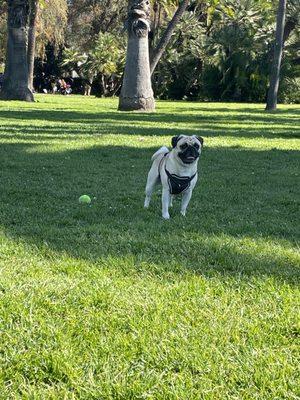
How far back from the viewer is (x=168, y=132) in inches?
558

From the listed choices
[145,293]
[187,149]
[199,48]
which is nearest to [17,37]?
[199,48]

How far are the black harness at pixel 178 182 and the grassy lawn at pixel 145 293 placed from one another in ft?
1.02

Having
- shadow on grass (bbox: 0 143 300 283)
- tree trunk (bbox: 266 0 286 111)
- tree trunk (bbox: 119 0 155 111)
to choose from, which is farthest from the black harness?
tree trunk (bbox: 266 0 286 111)

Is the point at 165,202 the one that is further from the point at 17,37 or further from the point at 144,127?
the point at 17,37

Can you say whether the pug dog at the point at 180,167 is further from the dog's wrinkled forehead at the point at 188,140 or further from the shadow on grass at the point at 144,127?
the shadow on grass at the point at 144,127

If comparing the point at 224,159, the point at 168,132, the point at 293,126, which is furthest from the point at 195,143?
the point at 293,126

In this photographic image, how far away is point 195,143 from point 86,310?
2.65 metres

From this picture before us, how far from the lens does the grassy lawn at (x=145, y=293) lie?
264cm

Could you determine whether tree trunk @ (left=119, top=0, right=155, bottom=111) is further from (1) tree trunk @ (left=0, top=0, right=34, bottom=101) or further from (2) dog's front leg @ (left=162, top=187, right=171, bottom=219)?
(2) dog's front leg @ (left=162, top=187, right=171, bottom=219)

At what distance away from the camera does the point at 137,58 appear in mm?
20875

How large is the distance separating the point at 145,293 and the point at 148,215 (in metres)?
2.34

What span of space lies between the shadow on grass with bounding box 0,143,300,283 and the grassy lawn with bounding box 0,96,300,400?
2 cm

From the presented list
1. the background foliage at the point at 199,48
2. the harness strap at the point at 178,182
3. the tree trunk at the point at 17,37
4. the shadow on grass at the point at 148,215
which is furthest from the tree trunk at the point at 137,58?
the harness strap at the point at 178,182

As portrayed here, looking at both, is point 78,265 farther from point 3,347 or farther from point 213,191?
point 213,191
